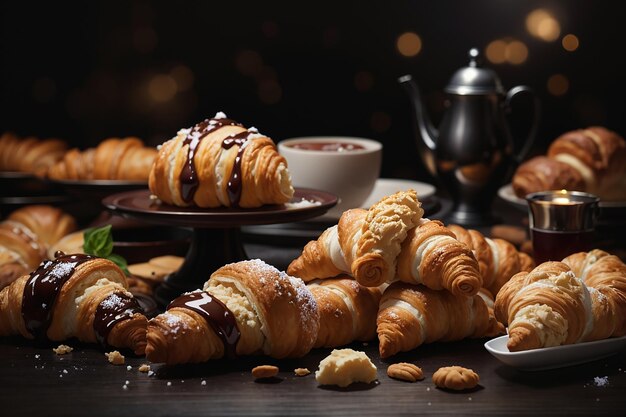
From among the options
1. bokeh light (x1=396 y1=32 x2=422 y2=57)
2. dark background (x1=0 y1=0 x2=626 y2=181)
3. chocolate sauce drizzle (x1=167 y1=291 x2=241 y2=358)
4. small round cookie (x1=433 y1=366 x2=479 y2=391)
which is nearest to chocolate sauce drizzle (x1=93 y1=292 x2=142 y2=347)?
chocolate sauce drizzle (x1=167 y1=291 x2=241 y2=358)

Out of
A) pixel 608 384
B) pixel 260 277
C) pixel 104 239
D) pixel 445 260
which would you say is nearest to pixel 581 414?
pixel 608 384

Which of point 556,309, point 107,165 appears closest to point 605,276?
point 556,309

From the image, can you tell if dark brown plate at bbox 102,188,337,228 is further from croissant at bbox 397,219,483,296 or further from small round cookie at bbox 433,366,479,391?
small round cookie at bbox 433,366,479,391

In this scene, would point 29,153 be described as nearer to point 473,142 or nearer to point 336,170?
point 336,170

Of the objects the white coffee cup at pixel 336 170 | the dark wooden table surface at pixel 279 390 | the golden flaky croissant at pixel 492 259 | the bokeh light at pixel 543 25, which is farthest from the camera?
the bokeh light at pixel 543 25

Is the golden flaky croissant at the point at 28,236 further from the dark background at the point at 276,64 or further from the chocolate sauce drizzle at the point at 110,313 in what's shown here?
the dark background at the point at 276,64

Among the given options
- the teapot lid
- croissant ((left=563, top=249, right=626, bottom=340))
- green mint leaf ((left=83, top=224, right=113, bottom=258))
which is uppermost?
the teapot lid

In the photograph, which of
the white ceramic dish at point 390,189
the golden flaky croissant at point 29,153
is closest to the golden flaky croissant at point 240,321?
the white ceramic dish at point 390,189

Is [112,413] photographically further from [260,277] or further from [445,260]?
[445,260]
